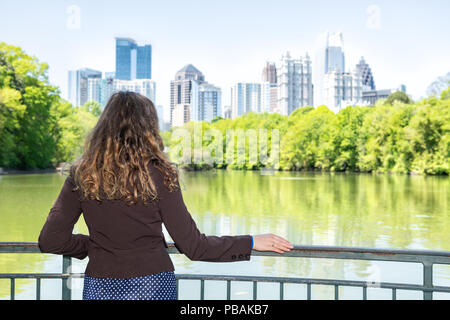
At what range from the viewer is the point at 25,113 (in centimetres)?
3859

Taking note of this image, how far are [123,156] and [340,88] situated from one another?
128m

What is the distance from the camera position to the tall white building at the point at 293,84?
12888 cm

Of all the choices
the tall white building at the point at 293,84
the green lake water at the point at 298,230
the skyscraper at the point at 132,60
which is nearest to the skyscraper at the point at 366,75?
the tall white building at the point at 293,84

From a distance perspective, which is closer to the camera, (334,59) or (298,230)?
(298,230)

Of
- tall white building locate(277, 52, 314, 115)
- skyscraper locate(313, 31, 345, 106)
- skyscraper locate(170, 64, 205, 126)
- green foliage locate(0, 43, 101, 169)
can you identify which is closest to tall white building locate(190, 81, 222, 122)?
skyscraper locate(170, 64, 205, 126)

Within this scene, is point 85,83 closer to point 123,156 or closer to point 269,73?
point 269,73

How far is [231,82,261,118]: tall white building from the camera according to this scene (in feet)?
392

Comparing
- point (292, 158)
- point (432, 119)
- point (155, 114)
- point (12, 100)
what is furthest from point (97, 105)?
point (155, 114)

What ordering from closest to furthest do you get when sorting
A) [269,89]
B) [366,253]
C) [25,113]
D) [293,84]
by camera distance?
1. [366,253]
2. [25,113]
3. [269,89]
4. [293,84]

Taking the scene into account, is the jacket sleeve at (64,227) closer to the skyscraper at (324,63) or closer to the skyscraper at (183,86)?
the skyscraper at (183,86)

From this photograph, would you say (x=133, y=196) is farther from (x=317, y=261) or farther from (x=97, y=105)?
(x=97, y=105)

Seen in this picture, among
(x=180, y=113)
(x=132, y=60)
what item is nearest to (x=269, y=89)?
(x=180, y=113)

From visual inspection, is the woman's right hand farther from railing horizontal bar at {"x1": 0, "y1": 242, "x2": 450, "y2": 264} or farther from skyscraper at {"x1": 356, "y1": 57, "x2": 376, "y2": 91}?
skyscraper at {"x1": 356, "y1": 57, "x2": 376, "y2": 91}
